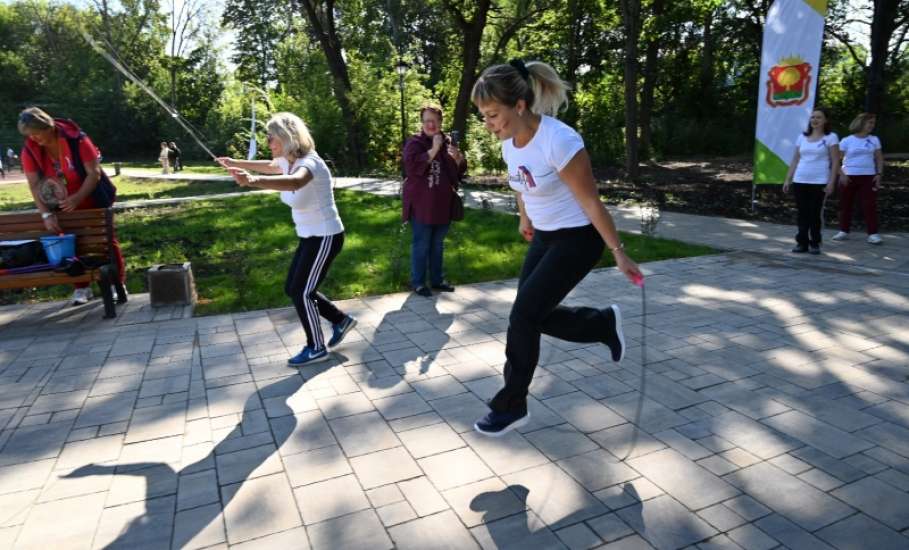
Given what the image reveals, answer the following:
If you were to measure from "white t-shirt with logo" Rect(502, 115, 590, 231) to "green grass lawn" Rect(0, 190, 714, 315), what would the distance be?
372 centimetres

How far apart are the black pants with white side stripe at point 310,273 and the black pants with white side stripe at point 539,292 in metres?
1.61

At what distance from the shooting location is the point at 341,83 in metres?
23.2

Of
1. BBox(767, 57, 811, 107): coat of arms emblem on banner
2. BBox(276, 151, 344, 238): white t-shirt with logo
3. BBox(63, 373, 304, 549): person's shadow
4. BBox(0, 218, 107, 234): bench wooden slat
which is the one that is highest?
BBox(767, 57, 811, 107): coat of arms emblem on banner

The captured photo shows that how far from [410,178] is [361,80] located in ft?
63.8

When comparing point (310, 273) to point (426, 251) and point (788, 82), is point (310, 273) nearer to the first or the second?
Result: point (426, 251)

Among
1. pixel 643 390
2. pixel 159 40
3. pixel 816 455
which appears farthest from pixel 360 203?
pixel 159 40

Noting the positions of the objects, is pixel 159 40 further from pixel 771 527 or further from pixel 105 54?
pixel 771 527

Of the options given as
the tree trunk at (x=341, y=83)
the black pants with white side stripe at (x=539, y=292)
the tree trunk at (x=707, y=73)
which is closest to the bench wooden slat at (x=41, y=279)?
the black pants with white side stripe at (x=539, y=292)

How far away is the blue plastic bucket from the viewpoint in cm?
581

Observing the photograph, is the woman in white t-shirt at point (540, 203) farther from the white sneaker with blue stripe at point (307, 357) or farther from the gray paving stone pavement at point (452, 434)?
the white sneaker with blue stripe at point (307, 357)

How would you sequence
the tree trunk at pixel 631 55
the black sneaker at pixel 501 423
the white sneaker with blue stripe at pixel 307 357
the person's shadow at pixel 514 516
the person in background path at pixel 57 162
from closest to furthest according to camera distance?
the person's shadow at pixel 514 516 → the black sneaker at pixel 501 423 → the white sneaker with blue stripe at pixel 307 357 → the person in background path at pixel 57 162 → the tree trunk at pixel 631 55

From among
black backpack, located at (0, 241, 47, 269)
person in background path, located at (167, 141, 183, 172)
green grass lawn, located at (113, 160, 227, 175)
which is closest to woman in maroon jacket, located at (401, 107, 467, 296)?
black backpack, located at (0, 241, 47, 269)

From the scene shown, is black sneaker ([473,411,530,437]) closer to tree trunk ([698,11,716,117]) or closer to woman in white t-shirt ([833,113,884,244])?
woman in white t-shirt ([833,113,884,244])

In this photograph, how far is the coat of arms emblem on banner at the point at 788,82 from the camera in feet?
32.3
